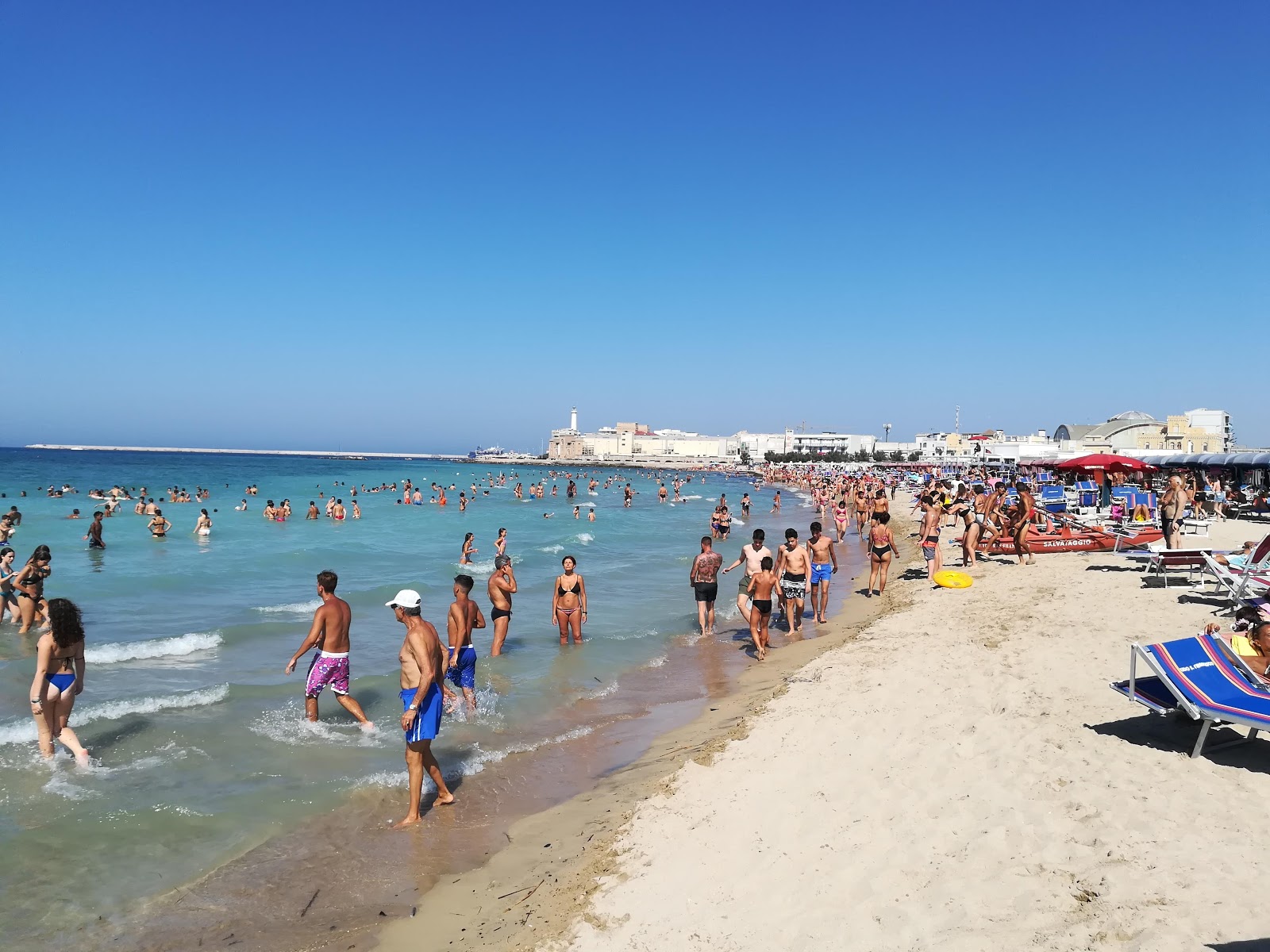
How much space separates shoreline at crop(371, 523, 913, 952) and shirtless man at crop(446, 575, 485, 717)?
186 cm

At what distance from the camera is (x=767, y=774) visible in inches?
185

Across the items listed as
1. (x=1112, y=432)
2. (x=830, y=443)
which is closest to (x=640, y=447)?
(x=830, y=443)

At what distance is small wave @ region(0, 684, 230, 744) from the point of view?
5.86m

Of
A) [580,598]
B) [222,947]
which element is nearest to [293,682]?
[580,598]

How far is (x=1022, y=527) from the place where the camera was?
40.6 ft

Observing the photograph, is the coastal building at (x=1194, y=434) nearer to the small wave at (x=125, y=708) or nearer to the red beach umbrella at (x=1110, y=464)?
the red beach umbrella at (x=1110, y=464)

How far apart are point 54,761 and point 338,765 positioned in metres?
1.99

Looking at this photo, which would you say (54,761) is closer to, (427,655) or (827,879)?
(427,655)

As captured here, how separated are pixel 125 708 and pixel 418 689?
12.6ft

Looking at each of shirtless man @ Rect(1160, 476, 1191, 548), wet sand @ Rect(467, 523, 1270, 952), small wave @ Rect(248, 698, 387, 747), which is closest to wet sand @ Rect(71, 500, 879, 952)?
wet sand @ Rect(467, 523, 1270, 952)

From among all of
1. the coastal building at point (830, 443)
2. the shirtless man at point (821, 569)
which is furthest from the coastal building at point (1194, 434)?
the coastal building at point (830, 443)

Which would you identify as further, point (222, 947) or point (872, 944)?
point (222, 947)

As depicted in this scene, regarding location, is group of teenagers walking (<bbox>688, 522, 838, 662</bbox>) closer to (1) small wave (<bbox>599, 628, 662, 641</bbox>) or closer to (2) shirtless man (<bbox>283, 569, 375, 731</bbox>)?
(1) small wave (<bbox>599, 628, 662, 641</bbox>)

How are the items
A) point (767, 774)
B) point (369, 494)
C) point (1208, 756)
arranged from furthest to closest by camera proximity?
point (369, 494) < point (767, 774) < point (1208, 756)
